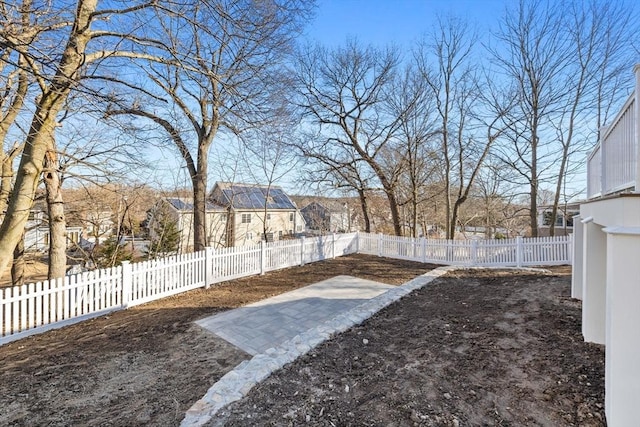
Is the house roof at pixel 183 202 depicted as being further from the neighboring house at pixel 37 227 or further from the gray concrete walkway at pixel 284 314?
the gray concrete walkway at pixel 284 314

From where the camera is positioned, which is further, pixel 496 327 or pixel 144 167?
pixel 144 167

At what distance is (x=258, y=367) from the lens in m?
3.26

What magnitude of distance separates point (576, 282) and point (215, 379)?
241 inches

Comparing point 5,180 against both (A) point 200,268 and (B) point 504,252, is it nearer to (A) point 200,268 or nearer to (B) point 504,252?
(A) point 200,268

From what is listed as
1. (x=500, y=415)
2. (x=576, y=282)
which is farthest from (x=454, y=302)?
(x=500, y=415)

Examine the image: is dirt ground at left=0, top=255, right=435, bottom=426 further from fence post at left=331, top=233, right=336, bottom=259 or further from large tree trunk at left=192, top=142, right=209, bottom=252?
fence post at left=331, top=233, right=336, bottom=259

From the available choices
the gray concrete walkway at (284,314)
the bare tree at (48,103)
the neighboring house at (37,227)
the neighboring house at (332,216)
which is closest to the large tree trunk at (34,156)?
the bare tree at (48,103)

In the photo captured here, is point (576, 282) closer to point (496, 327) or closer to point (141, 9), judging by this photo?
point (496, 327)

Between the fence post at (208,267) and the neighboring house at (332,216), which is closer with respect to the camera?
the fence post at (208,267)

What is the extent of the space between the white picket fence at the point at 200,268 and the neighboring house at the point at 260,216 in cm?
1285

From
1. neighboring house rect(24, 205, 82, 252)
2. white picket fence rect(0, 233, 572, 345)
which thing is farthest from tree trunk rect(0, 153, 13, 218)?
white picket fence rect(0, 233, 572, 345)

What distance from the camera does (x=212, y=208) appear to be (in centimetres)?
2392

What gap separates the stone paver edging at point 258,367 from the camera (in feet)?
8.38

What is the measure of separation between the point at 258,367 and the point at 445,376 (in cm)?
198
